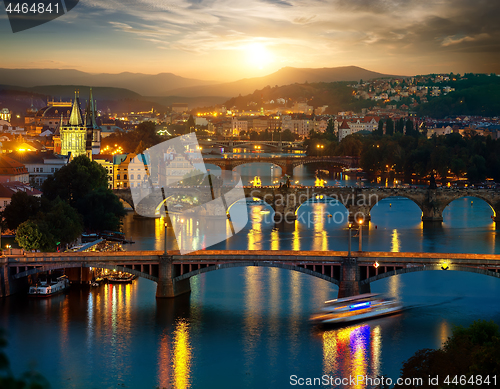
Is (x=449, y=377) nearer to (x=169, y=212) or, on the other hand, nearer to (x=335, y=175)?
(x=169, y=212)

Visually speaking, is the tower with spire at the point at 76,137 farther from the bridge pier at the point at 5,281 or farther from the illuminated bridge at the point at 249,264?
the illuminated bridge at the point at 249,264

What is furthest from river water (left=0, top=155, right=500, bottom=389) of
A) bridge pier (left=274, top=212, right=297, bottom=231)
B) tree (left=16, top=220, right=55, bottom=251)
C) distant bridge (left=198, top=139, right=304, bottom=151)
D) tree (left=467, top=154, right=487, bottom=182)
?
distant bridge (left=198, top=139, right=304, bottom=151)

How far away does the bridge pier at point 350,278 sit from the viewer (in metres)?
19.8

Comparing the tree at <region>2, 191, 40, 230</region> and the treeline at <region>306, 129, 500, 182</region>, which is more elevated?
the treeline at <region>306, 129, 500, 182</region>

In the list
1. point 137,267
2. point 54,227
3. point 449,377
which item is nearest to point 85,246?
point 54,227

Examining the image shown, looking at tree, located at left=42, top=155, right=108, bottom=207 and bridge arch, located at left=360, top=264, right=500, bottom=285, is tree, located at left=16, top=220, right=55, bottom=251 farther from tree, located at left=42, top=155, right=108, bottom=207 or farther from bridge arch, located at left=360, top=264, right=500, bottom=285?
bridge arch, located at left=360, top=264, right=500, bottom=285

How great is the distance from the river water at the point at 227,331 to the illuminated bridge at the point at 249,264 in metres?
0.73

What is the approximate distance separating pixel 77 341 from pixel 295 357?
5.19 m

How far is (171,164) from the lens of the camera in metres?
47.5

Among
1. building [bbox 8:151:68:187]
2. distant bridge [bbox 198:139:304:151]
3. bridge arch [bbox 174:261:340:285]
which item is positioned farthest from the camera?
distant bridge [bbox 198:139:304:151]

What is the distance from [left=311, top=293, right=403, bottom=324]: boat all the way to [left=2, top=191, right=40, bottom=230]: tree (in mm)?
12693

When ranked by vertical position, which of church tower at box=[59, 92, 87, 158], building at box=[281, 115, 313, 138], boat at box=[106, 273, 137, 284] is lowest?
boat at box=[106, 273, 137, 284]

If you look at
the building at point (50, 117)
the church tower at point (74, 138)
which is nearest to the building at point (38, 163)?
the church tower at point (74, 138)

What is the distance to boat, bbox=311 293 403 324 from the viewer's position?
1895 centimetres
